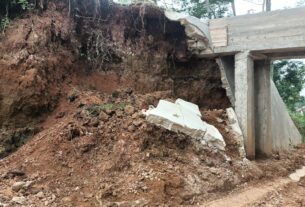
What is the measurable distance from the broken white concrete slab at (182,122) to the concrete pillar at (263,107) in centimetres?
241

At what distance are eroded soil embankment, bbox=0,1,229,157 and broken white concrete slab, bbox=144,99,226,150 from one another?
175 centimetres

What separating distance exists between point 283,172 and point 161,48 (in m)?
4.03

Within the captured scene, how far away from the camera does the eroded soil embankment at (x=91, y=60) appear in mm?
7051

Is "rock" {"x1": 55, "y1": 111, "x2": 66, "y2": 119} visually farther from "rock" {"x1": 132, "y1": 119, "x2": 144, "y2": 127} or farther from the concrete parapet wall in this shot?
the concrete parapet wall

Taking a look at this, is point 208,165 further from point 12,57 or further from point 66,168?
point 12,57

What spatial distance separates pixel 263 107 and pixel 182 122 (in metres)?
3.51

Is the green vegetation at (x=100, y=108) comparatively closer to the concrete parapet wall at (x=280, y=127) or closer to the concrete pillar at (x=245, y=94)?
the concrete pillar at (x=245, y=94)

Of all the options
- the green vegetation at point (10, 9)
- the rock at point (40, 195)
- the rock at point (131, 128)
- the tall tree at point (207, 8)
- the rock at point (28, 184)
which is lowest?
the rock at point (40, 195)

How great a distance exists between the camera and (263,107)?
9.62 meters

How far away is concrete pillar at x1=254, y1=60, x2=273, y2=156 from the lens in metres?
9.56

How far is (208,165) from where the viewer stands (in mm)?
6758

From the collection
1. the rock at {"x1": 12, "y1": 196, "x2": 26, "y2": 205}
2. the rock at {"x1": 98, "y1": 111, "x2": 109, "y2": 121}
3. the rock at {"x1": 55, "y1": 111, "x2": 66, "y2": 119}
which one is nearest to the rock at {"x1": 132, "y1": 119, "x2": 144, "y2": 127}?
the rock at {"x1": 98, "y1": 111, "x2": 109, "y2": 121}

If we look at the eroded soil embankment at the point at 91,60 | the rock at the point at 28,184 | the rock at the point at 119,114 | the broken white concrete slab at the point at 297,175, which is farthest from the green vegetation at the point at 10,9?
the broken white concrete slab at the point at 297,175

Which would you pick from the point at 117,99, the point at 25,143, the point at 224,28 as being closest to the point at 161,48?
the point at 224,28
